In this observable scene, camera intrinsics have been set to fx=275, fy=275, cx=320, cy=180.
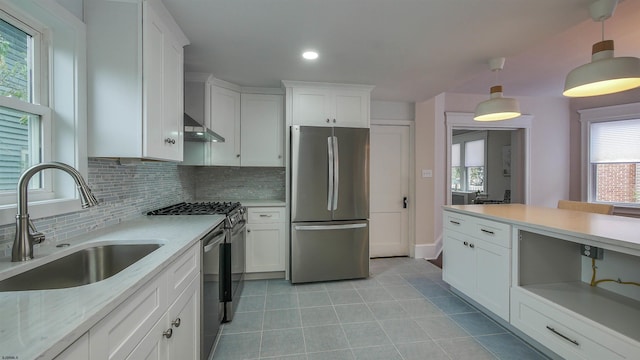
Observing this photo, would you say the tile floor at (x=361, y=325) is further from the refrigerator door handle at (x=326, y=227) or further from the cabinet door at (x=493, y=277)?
the refrigerator door handle at (x=326, y=227)

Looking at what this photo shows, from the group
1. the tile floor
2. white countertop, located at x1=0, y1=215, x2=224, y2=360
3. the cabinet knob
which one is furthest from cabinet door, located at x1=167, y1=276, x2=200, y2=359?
the tile floor

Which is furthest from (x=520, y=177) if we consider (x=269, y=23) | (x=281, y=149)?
(x=269, y=23)

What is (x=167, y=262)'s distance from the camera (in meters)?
1.12

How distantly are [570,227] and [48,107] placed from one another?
2.99 m

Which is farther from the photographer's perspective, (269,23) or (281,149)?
(281,149)

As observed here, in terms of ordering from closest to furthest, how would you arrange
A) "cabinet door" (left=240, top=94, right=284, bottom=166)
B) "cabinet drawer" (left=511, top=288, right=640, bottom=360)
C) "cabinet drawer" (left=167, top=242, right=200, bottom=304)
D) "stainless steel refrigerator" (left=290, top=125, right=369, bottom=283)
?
"cabinet drawer" (left=167, top=242, right=200, bottom=304)
"cabinet drawer" (left=511, top=288, right=640, bottom=360)
"stainless steel refrigerator" (left=290, top=125, right=369, bottom=283)
"cabinet door" (left=240, top=94, right=284, bottom=166)

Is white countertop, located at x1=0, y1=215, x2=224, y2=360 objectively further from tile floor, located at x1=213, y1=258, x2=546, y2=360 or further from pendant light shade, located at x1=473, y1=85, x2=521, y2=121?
pendant light shade, located at x1=473, y1=85, x2=521, y2=121

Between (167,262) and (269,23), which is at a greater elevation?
(269,23)

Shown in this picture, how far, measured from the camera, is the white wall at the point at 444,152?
4012 millimetres

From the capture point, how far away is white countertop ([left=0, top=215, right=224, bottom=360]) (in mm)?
567

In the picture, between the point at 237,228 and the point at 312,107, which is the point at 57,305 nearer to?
the point at 237,228

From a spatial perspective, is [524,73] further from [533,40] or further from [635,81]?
[635,81]

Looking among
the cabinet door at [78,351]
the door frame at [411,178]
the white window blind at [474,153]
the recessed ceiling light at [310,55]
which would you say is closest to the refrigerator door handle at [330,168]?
the recessed ceiling light at [310,55]

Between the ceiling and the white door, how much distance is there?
869mm
